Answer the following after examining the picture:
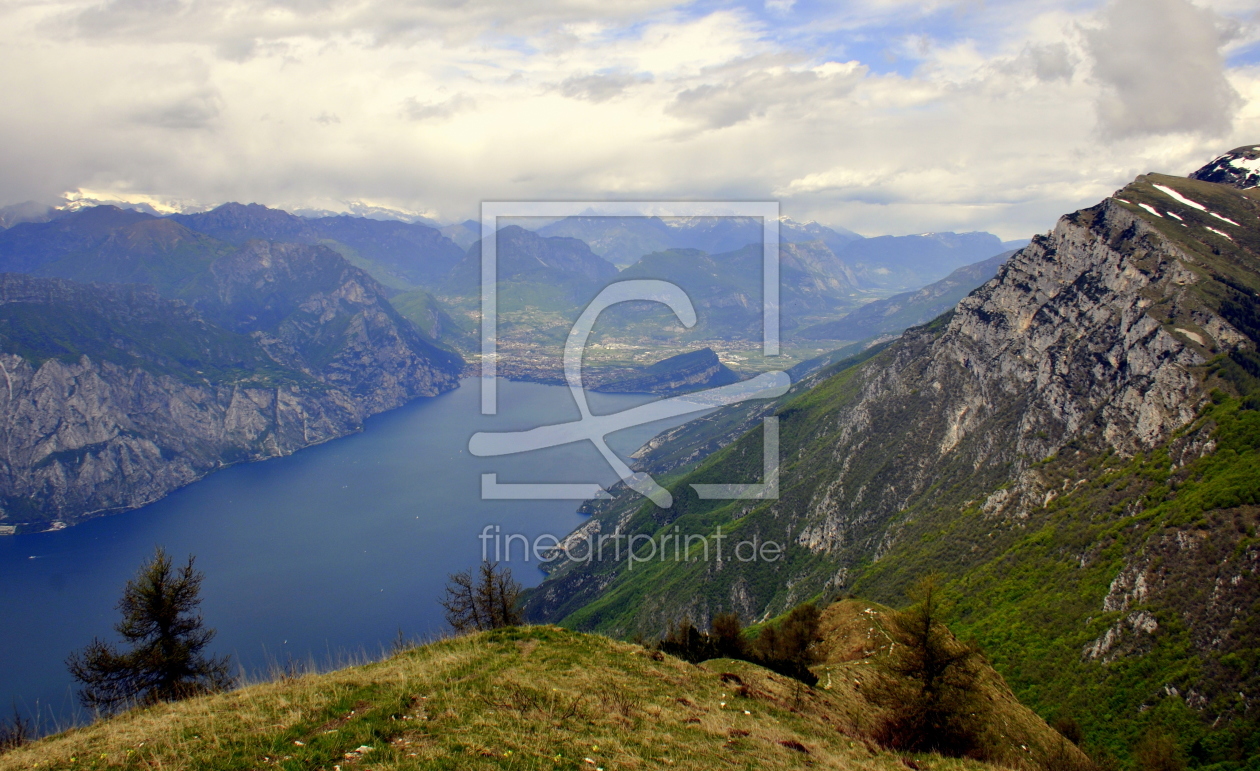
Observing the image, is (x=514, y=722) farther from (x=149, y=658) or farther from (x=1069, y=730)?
(x=1069, y=730)

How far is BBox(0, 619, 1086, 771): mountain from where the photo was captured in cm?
1798

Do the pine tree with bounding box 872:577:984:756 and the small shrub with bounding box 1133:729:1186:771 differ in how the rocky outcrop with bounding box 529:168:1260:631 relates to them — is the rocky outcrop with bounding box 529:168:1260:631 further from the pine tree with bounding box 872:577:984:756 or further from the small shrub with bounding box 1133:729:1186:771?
the pine tree with bounding box 872:577:984:756

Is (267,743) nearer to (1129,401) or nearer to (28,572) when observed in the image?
(1129,401)

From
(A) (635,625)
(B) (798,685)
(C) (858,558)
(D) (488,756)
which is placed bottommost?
(A) (635,625)

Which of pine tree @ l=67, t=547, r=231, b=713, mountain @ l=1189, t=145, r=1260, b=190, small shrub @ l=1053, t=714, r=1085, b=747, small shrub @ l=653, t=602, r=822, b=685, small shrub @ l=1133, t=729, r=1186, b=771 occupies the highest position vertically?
mountain @ l=1189, t=145, r=1260, b=190

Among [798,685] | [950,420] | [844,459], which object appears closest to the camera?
[798,685]

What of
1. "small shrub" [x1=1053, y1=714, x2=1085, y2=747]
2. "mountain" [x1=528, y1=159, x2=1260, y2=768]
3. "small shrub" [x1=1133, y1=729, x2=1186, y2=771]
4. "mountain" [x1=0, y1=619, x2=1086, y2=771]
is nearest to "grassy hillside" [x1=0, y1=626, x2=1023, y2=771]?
"mountain" [x1=0, y1=619, x2=1086, y2=771]

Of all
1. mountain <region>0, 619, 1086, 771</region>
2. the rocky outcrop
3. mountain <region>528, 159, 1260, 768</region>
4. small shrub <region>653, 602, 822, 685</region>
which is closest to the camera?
mountain <region>0, 619, 1086, 771</region>

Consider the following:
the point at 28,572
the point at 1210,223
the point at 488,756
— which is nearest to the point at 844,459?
the point at 1210,223

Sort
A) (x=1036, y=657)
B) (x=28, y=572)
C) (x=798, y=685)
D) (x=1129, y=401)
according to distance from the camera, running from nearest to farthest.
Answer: (x=798, y=685) < (x=1036, y=657) < (x=1129, y=401) < (x=28, y=572)

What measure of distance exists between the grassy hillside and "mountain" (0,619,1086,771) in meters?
0.07

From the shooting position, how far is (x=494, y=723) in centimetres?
2084

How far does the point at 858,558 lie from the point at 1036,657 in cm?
5029

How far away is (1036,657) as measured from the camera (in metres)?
71.9
